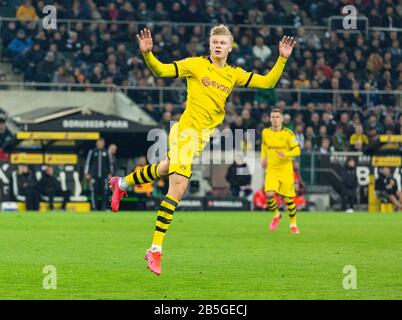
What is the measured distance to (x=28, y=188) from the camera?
99.6 feet

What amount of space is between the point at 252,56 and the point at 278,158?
531 inches

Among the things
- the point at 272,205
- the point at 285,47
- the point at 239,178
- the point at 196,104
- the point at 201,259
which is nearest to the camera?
the point at 196,104

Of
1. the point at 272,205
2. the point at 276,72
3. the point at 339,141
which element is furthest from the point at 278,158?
the point at 339,141

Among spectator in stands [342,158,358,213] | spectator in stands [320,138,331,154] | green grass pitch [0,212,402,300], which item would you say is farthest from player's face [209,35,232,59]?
spectator in stands [320,138,331,154]

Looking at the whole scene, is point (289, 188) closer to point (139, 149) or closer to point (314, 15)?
point (139, 149)

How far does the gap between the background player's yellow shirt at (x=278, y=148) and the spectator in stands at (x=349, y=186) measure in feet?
30.9

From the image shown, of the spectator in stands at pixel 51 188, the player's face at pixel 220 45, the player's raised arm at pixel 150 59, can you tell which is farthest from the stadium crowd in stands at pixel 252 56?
the player's raised arm at pixel 150 59

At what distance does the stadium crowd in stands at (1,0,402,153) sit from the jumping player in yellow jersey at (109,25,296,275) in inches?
739

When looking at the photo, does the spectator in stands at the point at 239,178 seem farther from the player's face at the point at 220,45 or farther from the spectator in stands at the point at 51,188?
the player's face at the point at 220,45

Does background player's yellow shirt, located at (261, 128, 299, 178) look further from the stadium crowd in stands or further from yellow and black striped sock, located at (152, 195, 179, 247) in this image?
yellow and black striped sock, located at (152, 195, 179, 247)

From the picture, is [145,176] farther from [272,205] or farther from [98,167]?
[98,167]

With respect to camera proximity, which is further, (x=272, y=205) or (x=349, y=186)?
(x=349, y=186)
